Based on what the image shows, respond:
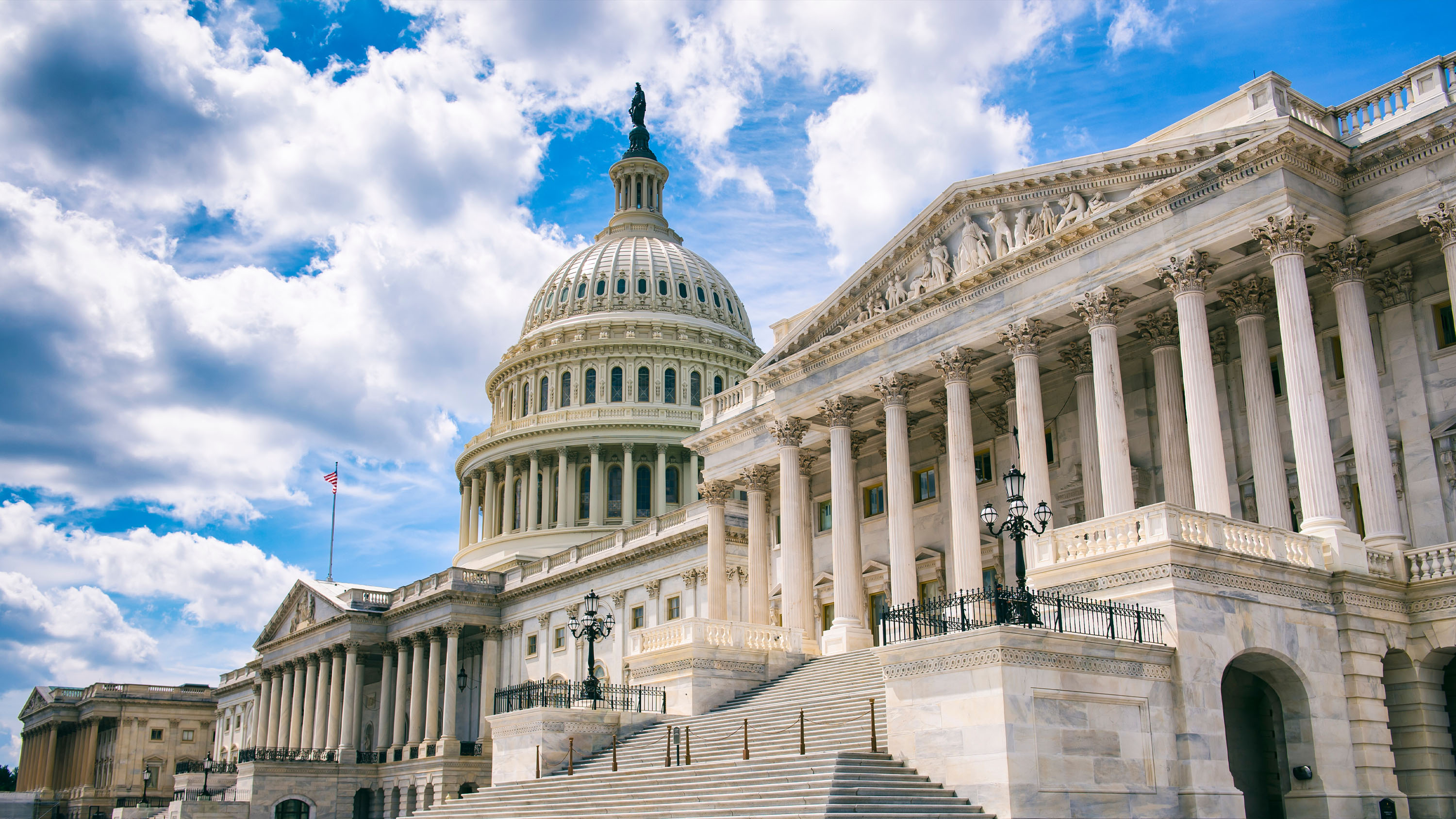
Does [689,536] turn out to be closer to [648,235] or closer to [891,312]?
[891,312]

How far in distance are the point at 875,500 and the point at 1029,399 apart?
13.9 metres

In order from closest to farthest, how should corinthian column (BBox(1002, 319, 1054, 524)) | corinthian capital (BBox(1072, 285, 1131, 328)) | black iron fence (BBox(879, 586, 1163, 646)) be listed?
black iron fence (BBox(879, 586, 1163, 646)) < corinthian capital (BBox(1072, 285, 1131, 328)) < corinthian column (BBox(1002, 319, 1054, 524))

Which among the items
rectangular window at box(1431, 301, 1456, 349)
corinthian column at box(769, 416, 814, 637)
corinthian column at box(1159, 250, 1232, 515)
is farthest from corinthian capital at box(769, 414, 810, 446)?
rectangular window at box(1431, 301, 1456, 349)

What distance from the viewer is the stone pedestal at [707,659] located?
3762cm

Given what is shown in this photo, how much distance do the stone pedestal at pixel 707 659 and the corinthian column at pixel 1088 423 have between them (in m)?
10.4

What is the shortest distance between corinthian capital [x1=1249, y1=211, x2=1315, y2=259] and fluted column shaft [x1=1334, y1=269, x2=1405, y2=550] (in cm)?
202

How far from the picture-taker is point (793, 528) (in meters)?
45.1

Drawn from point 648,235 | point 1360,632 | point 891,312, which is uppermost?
point 648,235

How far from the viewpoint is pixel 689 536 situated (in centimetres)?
6500

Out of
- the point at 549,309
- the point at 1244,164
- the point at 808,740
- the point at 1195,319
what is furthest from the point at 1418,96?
the point at 549,309

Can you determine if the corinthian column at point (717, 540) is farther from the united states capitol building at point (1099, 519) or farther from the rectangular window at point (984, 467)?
the rectangular window at point (984, 467)

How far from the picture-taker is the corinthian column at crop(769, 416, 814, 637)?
44031 mm

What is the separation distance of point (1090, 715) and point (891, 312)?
774 inches

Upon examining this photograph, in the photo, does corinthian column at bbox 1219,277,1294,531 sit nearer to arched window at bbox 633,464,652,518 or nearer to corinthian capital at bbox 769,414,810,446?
corinthian capital at bbox 769,414,810,446
